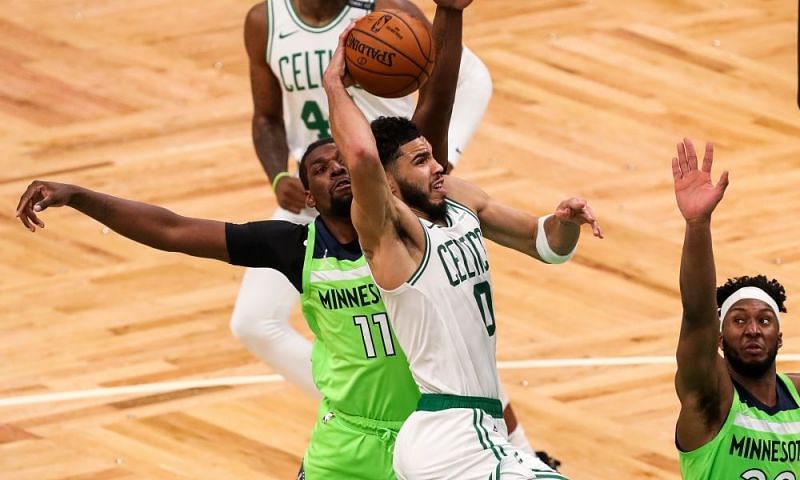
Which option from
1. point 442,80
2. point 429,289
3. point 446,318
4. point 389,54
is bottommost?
point 446,318

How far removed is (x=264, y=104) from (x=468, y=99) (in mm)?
982

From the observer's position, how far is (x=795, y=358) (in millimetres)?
10680

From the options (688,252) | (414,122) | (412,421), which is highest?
(414,122)

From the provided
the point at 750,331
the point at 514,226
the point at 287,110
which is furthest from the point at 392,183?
the point at 287,110

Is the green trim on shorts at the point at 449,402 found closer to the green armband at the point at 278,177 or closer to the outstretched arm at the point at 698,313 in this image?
the outstretched arm at the point at 698,313

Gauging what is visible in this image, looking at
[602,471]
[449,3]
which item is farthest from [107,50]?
[449,3]

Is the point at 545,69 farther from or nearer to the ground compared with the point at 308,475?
farther from the ground

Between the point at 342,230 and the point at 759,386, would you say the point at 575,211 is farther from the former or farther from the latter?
the point at 759,386

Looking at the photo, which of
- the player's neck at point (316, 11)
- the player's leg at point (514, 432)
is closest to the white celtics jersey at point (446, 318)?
the player's leg at point (514, 432)

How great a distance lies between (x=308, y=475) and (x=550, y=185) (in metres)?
5.35

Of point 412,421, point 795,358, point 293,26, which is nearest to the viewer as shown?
point 412,421

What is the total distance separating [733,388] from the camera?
7.84m

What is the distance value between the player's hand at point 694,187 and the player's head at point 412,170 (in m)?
0.86

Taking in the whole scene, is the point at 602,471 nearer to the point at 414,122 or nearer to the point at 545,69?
the point at 414,122
